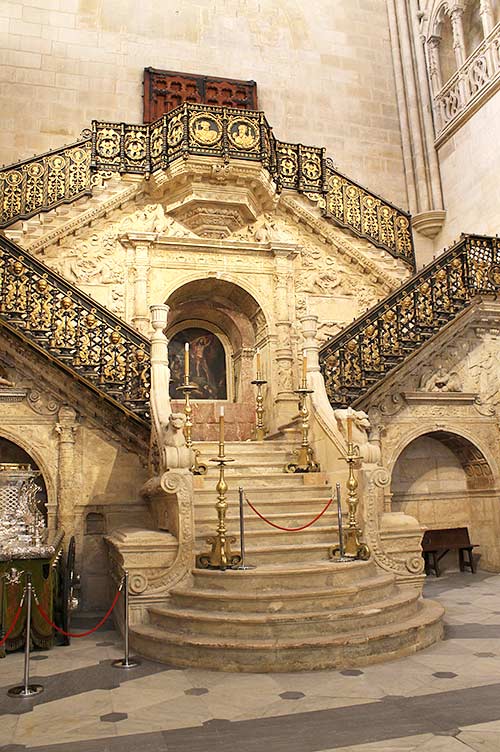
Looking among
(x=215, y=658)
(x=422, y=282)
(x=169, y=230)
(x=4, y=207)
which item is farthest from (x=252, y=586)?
(x=4, y=207)

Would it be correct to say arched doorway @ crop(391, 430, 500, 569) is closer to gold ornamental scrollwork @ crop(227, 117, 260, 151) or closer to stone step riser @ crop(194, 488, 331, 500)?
stone step riser @ crop(194, 488, 331, 500)

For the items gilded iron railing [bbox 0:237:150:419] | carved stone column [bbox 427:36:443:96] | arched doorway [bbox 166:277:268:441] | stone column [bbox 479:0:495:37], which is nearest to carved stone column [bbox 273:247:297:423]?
arched doorway [bbox 166:277:268:441]

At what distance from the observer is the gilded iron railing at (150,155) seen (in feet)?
34.3

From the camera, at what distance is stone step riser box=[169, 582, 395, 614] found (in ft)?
16.9

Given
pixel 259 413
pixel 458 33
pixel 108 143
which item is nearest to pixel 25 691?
pixel 259 413

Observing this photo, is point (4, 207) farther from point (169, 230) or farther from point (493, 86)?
point (493, 86)

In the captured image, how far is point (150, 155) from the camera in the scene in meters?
10.9

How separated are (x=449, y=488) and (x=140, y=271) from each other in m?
6.23

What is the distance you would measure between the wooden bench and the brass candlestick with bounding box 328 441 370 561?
3778 mm

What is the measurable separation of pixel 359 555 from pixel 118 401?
3.59 meters

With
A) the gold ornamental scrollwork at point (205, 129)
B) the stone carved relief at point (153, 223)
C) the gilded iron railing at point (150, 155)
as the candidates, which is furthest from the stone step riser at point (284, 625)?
the gold ornamental scrollwork at point (205, 129)

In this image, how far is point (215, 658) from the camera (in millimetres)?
4809

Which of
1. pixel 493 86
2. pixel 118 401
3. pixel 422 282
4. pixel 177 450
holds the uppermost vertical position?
pixel 493 86

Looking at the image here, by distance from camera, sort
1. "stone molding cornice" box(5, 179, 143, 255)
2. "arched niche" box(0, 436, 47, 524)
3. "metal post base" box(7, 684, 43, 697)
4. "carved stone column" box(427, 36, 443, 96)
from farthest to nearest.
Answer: "carved stone column" box(427, 36, 443, 96), "stone molding cornice" box(5, 179, 143, 255), "arched niche" box(0, 436, 47, 524), "metal post base" box(7, 684, 43, 697)
